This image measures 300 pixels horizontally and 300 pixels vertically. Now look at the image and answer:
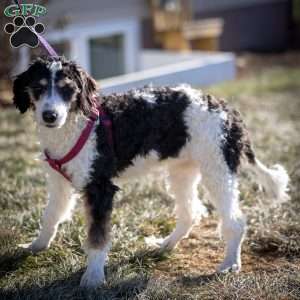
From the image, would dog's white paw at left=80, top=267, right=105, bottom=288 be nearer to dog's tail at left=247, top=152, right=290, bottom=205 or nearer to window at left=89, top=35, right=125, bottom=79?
dog's tail at left=247, top=152, right=290, bottom=205

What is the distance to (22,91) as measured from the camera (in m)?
4.02

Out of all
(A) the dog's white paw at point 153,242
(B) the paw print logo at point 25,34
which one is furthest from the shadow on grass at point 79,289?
(B) the paw print logo at point 25,34

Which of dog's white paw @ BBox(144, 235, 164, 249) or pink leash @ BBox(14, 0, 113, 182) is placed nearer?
pink leash @ BBox(14, 0, 113, 182)

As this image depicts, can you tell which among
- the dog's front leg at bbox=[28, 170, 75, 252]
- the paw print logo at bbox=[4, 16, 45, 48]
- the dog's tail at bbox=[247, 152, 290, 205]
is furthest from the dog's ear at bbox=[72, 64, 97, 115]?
the dog's tail at bbox=[247, 152, 290, 205]

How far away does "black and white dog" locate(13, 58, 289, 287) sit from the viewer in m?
3.94

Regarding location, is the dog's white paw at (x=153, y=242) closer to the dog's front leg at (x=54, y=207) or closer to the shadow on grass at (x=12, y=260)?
the dog's front leg at (x=54, y=207)

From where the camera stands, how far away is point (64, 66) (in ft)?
12.8

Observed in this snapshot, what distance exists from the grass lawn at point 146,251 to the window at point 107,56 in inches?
217

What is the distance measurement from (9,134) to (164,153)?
4.50 metres

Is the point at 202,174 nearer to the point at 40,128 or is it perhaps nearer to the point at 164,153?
the point at 164,153

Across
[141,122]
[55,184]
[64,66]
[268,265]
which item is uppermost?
[64,66]

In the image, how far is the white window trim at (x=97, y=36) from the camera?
38.8ft

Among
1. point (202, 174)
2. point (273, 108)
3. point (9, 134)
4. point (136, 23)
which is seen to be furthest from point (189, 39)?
point (202, 174)

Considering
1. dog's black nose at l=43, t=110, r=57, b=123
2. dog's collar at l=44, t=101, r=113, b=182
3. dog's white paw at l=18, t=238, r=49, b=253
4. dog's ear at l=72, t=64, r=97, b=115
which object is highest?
dog's ear at l=72, t=64, r=97, b=115
